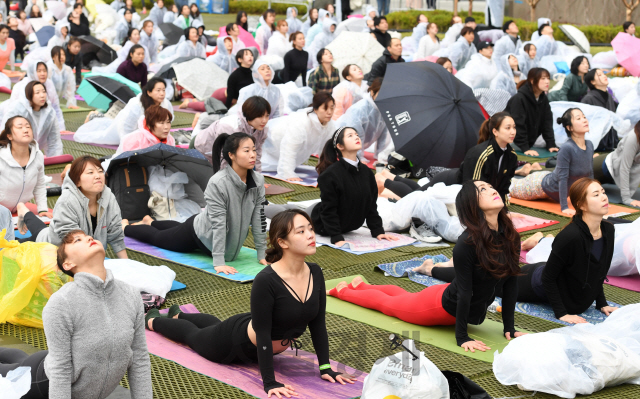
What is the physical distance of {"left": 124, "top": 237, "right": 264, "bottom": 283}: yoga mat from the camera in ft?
18.0

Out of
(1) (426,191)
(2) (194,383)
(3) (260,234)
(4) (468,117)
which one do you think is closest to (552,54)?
(4) (468,117)

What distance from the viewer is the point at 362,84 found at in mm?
11023

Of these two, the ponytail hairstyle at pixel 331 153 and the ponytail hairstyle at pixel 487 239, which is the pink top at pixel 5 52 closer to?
the ponytail hairstyle at pixel 331 153

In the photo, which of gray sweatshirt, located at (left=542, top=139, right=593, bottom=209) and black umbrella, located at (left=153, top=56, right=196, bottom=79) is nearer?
gray sweatshirt, located at (left=542, top=139, right=593, bottom=209)

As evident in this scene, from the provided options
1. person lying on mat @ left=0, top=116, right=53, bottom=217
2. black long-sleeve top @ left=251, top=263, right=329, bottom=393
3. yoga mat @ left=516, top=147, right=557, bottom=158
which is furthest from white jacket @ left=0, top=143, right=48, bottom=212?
yoga mat @ left=516, top=147, right=557, bottom=158

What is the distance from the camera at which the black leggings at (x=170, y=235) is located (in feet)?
19.5

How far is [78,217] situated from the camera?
16.2 feet

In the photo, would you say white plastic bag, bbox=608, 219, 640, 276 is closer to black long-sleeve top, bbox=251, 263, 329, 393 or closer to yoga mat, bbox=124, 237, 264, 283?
yoga mat, bbox=124, 237, 264, 283

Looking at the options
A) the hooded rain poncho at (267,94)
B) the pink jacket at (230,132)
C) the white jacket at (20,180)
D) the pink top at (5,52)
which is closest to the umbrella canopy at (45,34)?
the pink top at (5,52)

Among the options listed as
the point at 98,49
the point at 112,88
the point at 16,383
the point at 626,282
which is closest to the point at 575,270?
the point at 626,282

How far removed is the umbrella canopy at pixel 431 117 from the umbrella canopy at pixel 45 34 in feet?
39.5

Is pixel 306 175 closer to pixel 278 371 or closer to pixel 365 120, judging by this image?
pixel 365 120

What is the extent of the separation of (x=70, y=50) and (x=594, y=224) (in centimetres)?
1242

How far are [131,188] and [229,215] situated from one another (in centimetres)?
131
